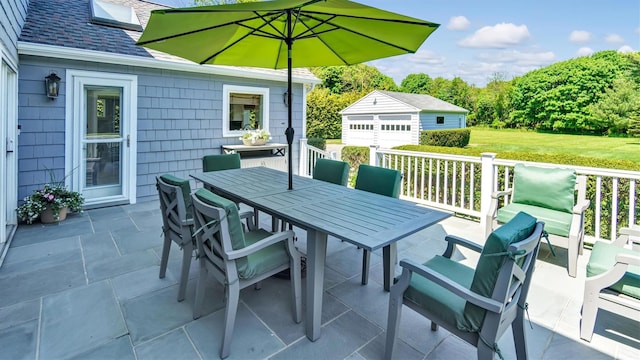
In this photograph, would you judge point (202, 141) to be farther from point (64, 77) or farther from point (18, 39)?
point (18, 39)

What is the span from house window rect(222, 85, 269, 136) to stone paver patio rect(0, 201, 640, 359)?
362 centimetres

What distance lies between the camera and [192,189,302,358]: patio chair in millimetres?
1903

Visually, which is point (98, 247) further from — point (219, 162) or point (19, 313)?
point (219, 162)

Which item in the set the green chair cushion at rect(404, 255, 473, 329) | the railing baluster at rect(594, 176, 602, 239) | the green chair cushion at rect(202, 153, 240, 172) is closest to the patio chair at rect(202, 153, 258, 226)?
the green chair cushion at rect(202, 153, 240, 172)

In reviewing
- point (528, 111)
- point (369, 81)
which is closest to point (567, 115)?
point (528, 111)

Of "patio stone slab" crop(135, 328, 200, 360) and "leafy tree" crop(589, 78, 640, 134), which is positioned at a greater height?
"leafy tree" crop(589, 78, 640, 134)

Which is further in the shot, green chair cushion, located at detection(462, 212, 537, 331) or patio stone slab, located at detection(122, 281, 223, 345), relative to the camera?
patio stone slab, located at detection(122, 281, 223, 345)

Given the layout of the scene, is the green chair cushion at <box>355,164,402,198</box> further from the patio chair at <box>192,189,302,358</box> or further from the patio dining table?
the patio chair at <box>192,189,302,358</box>

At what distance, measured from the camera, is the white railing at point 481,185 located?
3488mm

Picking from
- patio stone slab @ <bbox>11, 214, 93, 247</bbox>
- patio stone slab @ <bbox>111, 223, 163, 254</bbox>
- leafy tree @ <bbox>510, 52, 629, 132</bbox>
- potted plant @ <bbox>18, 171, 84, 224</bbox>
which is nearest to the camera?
patio stone slab @ <bbox>111, 223, 163, 254</bbox>

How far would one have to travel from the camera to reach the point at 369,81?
108ft

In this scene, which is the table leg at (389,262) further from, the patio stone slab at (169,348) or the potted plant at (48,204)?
the potted plant at (48,204)

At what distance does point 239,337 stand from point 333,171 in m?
2.14

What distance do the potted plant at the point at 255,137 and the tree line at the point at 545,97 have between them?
1305 cm
